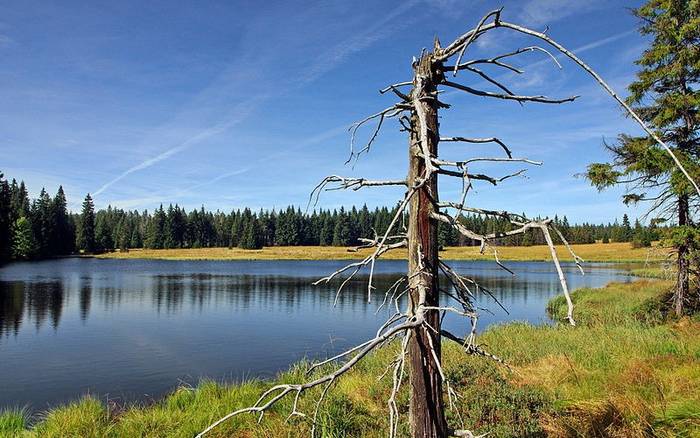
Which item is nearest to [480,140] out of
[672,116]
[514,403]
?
[514,403]

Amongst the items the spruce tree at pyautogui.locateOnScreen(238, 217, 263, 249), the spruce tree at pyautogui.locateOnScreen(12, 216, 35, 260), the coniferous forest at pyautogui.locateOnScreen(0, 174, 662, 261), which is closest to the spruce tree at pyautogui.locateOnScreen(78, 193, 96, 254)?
the coniferous forest at pyautogui.locateOnScreen(0, 174, 662, 261)

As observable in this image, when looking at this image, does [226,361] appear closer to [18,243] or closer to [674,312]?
[674,312]

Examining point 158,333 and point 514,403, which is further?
point 158,333

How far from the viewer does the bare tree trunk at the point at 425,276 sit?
3.10m

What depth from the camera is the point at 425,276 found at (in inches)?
120

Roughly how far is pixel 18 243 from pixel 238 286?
196 feet

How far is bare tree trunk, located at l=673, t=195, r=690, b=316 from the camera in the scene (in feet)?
54.0

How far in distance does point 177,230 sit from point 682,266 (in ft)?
409

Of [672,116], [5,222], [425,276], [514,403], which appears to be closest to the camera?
[425,276]

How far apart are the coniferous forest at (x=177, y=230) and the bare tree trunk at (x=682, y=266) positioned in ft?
202

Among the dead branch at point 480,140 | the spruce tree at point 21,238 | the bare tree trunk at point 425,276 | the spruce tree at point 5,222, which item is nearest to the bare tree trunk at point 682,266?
the dead branch at point 480,140

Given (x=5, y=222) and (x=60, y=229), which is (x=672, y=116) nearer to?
(x=5, y=222)

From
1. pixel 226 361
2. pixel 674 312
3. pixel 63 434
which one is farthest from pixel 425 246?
pixel 674 312

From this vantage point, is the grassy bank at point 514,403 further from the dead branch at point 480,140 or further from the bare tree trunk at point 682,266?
the bare tree trunk at point 682,266
